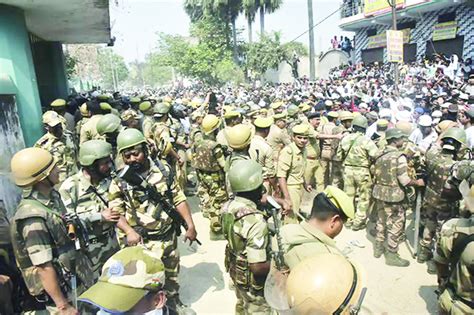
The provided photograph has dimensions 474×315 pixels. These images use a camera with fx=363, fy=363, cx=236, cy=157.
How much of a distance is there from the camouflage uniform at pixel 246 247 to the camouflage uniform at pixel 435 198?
2923 millimetres

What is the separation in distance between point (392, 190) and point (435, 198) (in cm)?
54

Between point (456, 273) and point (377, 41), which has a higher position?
point (377, 41)

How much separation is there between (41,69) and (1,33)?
6.49 m

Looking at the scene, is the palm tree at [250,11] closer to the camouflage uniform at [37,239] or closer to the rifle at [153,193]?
the rifle at [153,193]

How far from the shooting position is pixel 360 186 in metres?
6.29

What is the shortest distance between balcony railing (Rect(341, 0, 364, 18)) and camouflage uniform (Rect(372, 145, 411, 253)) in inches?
856

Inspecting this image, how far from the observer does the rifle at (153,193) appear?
3.29 m

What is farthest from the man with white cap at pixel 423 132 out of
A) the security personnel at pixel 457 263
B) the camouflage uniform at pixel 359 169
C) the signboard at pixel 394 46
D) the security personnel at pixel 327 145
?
the signboard at pixel 394 46

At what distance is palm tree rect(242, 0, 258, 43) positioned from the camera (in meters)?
34.1

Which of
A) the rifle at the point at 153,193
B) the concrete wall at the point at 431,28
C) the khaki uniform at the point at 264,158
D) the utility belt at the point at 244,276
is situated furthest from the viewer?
the concrete wall at the point at 431,28

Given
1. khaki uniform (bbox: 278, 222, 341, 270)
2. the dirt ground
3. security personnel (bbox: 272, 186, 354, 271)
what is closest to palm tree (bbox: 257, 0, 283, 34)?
the dirt ground

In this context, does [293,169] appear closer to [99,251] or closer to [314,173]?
[314,173]

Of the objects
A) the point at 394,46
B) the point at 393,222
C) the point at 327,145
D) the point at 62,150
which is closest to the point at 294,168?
the point at 393,222

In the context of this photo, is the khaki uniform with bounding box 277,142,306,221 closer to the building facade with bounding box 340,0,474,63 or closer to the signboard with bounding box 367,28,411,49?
the building facade with bounding box 340,0,474,63
